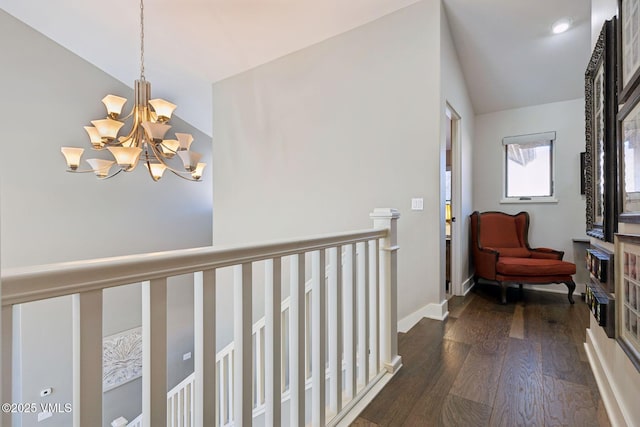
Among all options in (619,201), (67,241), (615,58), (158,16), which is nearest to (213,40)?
(158,16)

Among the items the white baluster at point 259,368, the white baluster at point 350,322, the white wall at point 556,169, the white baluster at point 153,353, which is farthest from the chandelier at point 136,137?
the white wall at point 556,169

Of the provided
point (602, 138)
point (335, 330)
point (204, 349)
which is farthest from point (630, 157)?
point (204, 349)

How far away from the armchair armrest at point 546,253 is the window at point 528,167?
66cm

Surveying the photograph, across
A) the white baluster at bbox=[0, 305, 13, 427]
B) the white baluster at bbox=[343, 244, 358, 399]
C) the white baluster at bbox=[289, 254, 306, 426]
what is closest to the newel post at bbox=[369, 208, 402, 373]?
the white baluster at bbox=[343, 244, 358, 399]

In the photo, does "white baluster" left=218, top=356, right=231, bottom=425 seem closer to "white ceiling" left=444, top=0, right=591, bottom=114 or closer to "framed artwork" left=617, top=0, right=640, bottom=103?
"framed artwork" left=617, top=0, right=640, bottom=103

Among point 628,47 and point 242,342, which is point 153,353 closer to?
point 242,342

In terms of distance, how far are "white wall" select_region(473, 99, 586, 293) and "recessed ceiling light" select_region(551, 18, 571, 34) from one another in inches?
43.7

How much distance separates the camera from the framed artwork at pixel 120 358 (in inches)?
178

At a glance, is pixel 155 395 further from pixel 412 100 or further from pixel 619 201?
pixel 412 100

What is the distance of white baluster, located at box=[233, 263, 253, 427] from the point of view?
39.0 inches

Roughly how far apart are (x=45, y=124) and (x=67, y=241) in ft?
5.02

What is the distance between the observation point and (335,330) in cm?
150

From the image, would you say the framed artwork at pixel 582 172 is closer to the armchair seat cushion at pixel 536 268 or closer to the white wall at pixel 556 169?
the white wall at pixel 556 169

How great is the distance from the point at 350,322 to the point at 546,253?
2989mm
